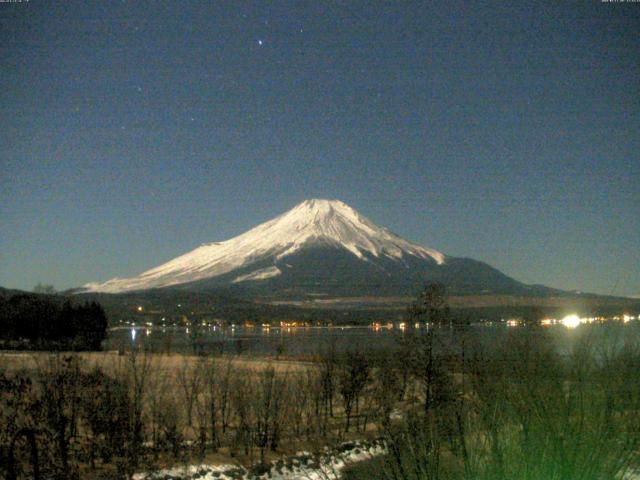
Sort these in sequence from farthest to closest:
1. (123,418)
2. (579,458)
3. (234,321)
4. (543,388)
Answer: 1. (234,321)
2. (123,418)
3. (543,388)
4. (579,458)

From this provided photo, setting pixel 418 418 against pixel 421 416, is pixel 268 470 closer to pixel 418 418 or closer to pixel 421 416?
pixel 421 416

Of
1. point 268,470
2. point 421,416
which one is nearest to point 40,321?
point 268,470

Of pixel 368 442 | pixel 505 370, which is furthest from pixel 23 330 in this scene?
pixel 505 370

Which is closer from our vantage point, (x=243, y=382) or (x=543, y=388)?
(x=543, y=388)

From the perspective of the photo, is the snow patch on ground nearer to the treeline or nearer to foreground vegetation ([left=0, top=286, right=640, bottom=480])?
foreground vegetation ([left=0, top=286, right=640, bottom=480])

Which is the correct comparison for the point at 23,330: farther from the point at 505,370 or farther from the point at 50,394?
the point at 505,370

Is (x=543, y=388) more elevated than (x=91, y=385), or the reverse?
(x=543, y=388)

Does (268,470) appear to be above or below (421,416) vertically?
below

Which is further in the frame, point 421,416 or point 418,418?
point 421,416

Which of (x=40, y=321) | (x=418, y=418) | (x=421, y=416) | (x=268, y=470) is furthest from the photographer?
(x=40, y=321)

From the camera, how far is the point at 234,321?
152 meters

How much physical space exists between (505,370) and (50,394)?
688 centimetres

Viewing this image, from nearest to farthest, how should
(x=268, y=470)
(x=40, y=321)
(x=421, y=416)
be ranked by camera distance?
(x=421, y=416)
(x=268, y=470)
(x=40, y=321)

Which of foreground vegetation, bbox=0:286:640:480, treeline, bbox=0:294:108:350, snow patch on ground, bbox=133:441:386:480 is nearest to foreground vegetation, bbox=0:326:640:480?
foreground vegetation, bbox=0:286:640:480
